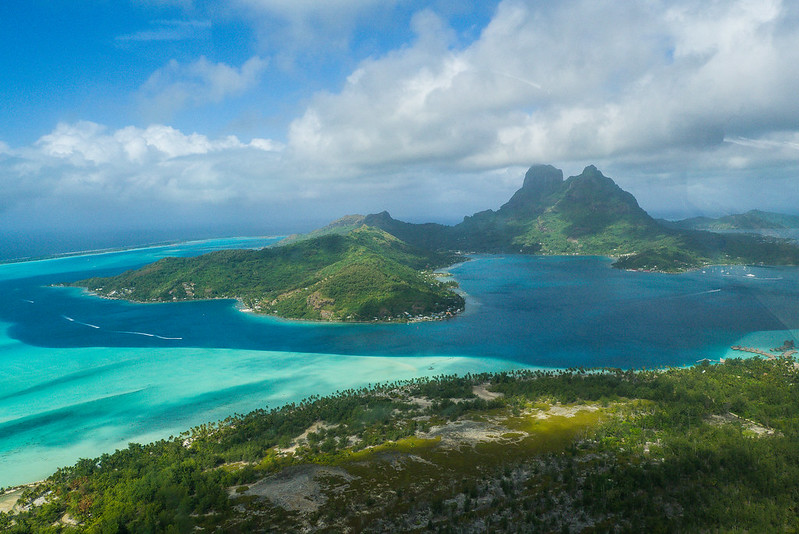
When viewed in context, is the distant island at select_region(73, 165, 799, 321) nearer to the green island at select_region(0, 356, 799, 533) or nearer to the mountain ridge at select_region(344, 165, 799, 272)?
the mountain ridge at select_region(344, 165, 799, 272)

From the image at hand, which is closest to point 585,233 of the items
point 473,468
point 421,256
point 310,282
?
point 421,256

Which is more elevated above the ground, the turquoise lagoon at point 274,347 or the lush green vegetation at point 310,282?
the lush green vegetation at point 310,282

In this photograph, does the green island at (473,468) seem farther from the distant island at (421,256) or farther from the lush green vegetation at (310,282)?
the distant island at (421,256)

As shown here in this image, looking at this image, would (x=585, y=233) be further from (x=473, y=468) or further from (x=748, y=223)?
(x=473, y=468)

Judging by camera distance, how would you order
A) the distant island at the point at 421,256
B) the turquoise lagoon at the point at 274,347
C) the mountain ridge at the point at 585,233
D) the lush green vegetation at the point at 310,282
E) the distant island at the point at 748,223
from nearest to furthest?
the turquoise lagoon at the point at 274,347, the lush green vegetation at the point at 310,282, the distant island at the point at 421,256, the mountain ridge at the point at 585,233, the distant island at the point at 748,223

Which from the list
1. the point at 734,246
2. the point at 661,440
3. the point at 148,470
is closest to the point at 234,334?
the point at 148,470

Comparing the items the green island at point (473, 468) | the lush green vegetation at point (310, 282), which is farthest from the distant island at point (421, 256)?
the green island at point (473, 468)

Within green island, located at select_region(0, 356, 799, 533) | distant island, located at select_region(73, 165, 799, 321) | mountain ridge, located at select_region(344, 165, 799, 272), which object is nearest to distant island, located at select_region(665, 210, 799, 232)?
distant island, located at select_region(73, 165, 799, 321)
